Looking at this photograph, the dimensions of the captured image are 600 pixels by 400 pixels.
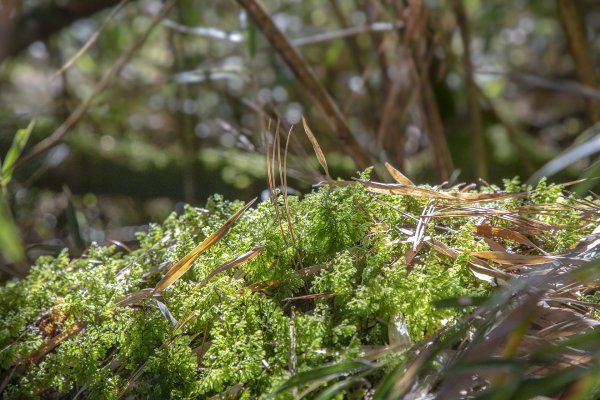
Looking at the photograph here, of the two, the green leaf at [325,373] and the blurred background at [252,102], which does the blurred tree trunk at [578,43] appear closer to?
the blurred background at [252,102]

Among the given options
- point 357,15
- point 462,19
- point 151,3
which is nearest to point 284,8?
point 357,15

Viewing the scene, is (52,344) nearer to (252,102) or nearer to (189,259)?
(189,259)

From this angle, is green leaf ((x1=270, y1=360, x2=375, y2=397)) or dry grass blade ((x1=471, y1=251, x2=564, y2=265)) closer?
green leaf ((x1=270, y1=360, x2=375, y2=397))

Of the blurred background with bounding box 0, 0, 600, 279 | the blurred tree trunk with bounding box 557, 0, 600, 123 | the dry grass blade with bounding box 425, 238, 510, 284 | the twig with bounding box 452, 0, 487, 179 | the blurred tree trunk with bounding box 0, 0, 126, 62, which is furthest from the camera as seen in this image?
the blurred tree trunk with bounding box 0, 0, 126, 62

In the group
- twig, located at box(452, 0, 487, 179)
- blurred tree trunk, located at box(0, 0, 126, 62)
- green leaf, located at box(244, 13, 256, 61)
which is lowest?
twig, located at box(452, 0, 487, 179)

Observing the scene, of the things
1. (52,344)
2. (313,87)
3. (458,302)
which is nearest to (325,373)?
(458,302)

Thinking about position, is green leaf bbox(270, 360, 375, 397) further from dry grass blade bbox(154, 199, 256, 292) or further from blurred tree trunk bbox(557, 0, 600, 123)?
blurred tree trunk bbox(557, 0, 600, 123)

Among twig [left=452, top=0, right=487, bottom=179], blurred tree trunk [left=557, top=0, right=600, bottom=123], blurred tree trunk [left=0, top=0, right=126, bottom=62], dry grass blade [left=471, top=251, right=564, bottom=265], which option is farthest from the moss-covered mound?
blurred tree trunk [left=0, top=0, right=126, bottom=62]
